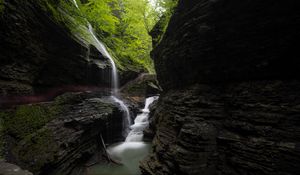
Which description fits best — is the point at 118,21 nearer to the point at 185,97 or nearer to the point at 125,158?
the point at 185,97

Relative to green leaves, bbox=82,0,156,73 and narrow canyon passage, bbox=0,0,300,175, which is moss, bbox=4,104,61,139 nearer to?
narrow canyon passage, bbox=0,0,300,175

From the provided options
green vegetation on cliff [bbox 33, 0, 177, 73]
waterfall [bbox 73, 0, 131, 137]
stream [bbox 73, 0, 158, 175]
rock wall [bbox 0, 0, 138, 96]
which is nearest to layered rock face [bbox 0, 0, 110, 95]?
rock wall [bbox 0, 0, 138, 96]

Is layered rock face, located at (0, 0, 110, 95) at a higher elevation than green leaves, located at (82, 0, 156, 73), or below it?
below

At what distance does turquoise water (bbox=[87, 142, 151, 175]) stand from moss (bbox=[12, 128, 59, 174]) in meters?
2.19

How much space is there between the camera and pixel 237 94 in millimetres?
4848

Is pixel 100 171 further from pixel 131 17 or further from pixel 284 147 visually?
pixel 131 17

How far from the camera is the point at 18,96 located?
6066 millimetres

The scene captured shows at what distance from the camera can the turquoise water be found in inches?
268

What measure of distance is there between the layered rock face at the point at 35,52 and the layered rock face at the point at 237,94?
6.23m

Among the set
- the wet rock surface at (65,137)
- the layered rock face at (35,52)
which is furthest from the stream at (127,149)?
the layered rock face at (35,52)

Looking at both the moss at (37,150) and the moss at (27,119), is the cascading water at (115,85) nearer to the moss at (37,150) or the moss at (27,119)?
the moss at (27,119)

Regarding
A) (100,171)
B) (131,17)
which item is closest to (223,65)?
(100,171)

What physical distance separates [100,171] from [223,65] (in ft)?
22.2

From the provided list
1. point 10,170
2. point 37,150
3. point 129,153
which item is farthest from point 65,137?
point 129,153
